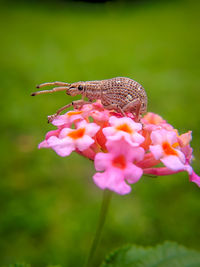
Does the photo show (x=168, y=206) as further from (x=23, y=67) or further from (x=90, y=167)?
(x=23, y=67)

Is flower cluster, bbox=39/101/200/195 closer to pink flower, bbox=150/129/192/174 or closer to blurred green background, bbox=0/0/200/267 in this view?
pink flower, bbox=150/129/192/174

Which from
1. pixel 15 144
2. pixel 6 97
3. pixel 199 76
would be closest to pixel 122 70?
pixel 199 76

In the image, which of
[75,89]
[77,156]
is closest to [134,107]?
[75,89]

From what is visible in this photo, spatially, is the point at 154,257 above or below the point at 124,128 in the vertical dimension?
below

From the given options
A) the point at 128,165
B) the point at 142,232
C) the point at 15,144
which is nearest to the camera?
the point at 128,165

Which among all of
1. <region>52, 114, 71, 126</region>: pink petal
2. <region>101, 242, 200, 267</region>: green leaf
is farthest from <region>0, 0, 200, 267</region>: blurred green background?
<region>52, 114, 71, 126</region>: pink petal

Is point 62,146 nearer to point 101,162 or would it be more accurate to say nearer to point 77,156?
point 101,162
